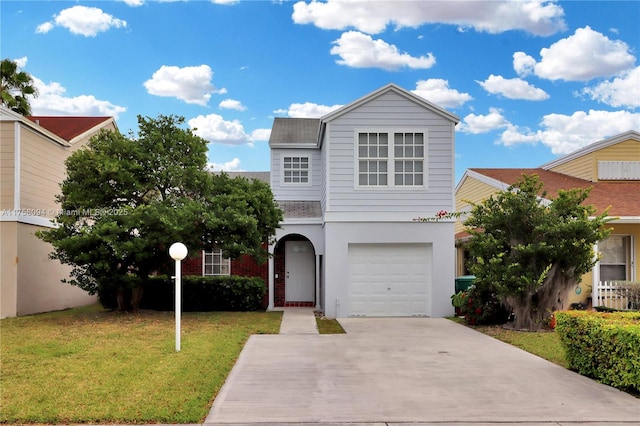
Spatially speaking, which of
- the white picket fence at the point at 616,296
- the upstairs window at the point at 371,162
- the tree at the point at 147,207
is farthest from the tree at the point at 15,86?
the white picket fence at the point at 616,296

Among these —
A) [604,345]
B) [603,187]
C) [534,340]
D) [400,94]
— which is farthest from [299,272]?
[604,345]

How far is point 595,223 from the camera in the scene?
40.1 ft

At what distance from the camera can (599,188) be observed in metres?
18.2

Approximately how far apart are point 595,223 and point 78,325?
1235 centimetres

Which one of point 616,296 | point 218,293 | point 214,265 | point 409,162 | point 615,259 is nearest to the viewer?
point 616,296

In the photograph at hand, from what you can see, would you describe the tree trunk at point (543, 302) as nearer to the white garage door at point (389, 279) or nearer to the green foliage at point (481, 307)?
the green foliage at point (481, 307)

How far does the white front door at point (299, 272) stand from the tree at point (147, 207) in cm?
360

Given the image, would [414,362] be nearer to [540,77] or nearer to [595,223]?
[595,223]

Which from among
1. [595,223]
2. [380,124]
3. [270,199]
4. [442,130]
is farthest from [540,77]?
[270,199]

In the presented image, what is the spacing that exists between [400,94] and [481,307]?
250 inches

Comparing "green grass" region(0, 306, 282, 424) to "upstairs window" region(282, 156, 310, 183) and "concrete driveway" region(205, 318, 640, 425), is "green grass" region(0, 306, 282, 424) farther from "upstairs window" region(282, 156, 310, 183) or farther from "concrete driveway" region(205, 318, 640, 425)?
"upstairs window" region(282, 156, 310, 183)

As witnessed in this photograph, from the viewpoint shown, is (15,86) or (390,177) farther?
(15,86)

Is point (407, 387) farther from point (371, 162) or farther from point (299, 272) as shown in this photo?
point (299, 272)

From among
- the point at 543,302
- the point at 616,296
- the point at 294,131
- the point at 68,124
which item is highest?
the point at 68,124
